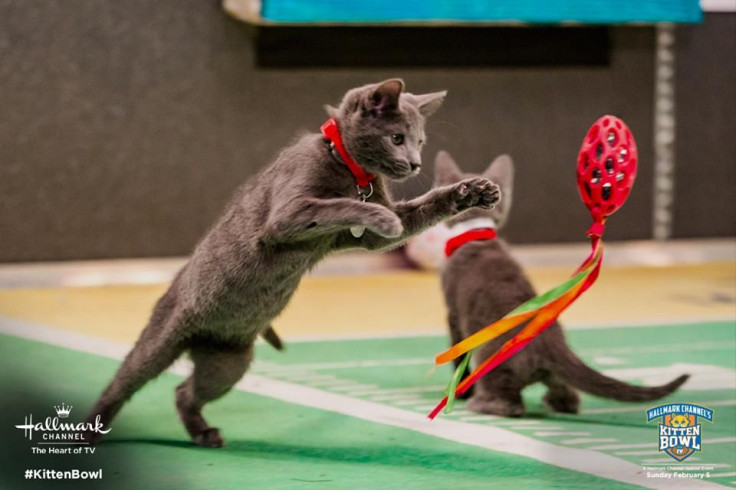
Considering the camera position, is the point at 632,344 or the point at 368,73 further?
the point at 368,73

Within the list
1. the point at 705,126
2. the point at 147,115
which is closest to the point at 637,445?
the point at 147,115

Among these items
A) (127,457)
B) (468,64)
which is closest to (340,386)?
(127,457)

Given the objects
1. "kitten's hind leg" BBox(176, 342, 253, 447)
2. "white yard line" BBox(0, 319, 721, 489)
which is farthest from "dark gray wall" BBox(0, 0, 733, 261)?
"kitten's hind leg" BBox(176, 342, 253, 447)

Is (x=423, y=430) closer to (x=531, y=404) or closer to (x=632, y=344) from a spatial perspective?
(x=531, y=404)

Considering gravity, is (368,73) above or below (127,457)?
above

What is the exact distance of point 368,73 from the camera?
305 inches

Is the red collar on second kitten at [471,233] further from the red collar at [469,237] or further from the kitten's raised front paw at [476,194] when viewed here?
the kitten's raised front paw at [476,194]

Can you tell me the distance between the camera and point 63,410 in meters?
3.80

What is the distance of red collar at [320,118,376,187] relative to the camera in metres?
3.29

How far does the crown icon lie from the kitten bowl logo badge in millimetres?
1931

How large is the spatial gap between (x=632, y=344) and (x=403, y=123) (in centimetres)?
249

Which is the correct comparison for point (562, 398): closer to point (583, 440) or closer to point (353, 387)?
point (583, 440)

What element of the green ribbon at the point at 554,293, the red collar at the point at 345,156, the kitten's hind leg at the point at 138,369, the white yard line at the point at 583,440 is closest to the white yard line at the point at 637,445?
the white yard line at the point at 583,440

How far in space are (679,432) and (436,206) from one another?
41.0 inches
